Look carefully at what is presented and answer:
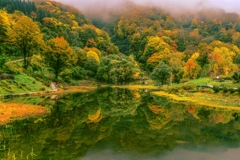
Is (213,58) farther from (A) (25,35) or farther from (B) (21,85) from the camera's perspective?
(B) (21,85)

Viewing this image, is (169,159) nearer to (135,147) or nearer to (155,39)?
(135,147)

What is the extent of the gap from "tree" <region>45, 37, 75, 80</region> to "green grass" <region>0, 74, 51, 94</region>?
47.1 feet

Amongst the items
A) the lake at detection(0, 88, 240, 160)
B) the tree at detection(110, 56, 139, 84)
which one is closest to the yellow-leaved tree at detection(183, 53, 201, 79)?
the tree at detection(110, 56, 139, 84)

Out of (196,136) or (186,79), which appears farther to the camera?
(186,79)

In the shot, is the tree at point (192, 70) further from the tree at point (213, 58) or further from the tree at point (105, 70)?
the tree at point (105, 70)

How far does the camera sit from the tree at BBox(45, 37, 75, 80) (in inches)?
2675

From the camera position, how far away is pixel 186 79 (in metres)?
76.6

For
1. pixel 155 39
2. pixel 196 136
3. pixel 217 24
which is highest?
pixel 217 24

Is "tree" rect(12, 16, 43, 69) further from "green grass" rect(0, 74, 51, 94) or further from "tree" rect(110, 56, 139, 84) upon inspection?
"tree" rect(110, 56, 139, 84)

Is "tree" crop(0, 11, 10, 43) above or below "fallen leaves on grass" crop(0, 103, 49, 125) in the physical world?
above

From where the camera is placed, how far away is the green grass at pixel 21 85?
1683 inches

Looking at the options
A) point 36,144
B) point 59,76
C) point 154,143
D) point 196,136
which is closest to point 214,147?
point 196,136

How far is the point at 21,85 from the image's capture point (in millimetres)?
47719

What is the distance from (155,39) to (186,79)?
8000 centimetres
